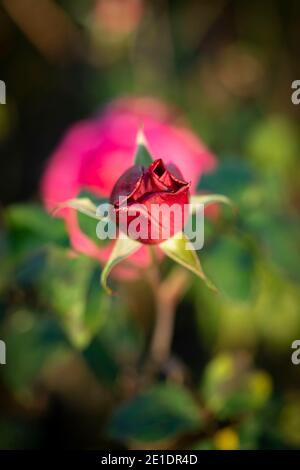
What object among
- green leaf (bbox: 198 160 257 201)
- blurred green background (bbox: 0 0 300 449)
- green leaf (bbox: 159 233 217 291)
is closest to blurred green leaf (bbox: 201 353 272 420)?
blurred green background (bbox: 0 0 300 449)

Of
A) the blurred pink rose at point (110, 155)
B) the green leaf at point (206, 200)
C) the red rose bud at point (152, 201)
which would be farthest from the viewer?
the blurred pink rose at point (110, 155)

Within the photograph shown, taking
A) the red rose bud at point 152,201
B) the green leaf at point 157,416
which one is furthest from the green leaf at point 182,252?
the green leaf at point 157,416

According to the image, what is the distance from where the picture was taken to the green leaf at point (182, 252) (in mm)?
530

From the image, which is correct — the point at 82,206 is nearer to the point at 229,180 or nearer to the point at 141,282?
the point at 229,180

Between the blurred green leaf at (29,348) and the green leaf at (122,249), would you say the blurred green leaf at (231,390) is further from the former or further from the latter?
the green leaf at (122,249)

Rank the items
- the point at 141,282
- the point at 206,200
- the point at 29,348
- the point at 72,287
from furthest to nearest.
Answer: the point at 141,282 → the point at 29,348 → the point at 72,287 → the point at 206,200

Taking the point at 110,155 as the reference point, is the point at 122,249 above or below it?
below

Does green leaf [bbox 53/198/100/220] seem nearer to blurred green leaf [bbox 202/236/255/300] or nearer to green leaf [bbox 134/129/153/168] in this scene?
green leaf [bbox 134/129/153/168]

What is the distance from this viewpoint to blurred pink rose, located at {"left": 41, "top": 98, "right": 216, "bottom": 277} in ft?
Result: 2.88

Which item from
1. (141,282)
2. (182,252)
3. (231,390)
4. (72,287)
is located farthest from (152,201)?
(141,282)

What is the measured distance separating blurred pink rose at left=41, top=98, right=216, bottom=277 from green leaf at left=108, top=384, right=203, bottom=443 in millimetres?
152

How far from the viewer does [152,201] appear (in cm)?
50

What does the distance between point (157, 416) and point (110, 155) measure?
33cm
